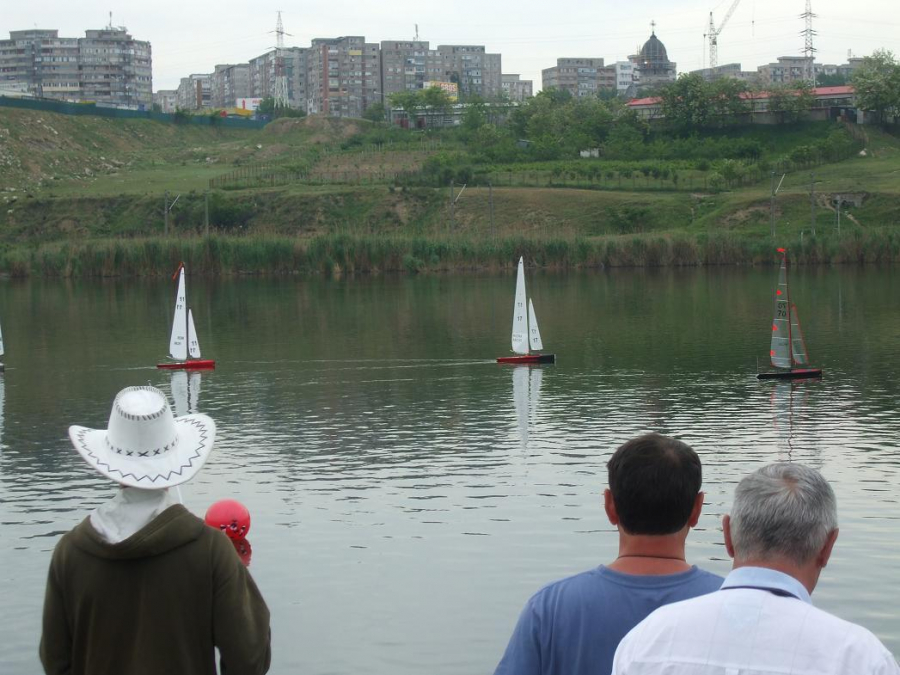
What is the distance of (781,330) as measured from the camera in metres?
39.1

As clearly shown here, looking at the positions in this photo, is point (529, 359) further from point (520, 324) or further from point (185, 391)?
point (185, 391)

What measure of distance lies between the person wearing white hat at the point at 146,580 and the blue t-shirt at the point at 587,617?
1.29m

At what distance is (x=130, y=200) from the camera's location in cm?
12900

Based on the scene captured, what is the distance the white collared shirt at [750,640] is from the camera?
150 inches

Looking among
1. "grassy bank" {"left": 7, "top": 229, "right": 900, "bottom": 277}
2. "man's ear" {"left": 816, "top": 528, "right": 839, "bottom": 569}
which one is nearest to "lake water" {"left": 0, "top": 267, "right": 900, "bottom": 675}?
"man's ear" {"left": 816, "top": 528, "right": 839, "bottom": 569}

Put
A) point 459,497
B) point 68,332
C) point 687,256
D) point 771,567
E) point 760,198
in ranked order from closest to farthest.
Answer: point 771,567 → point 459,497 → point 68,332 → point 687,256 → point 760,198

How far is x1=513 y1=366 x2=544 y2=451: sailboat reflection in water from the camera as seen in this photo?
102 feet

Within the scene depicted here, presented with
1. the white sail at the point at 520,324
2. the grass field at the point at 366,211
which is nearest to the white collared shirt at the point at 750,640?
the white sail at the point at 520,324

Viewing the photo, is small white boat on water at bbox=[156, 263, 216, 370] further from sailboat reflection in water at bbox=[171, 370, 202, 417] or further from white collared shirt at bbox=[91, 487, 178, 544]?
white collared shirt at bbox=[91, 487, 178, 544]

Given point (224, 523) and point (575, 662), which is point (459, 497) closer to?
point (224, 523)

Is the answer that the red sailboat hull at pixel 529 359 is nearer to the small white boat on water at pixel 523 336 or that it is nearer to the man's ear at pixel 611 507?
the small white boat on water at pixel 523 336

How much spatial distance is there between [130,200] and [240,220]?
1364 cm

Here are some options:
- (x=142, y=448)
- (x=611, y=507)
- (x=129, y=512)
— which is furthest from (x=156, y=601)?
(x=611, y=507)

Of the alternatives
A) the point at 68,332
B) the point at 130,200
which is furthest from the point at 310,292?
the point at 130,200
